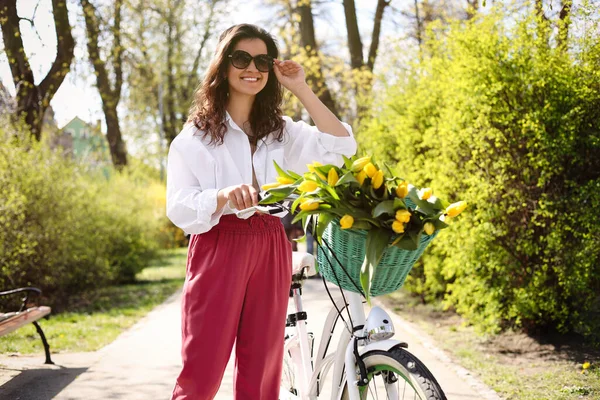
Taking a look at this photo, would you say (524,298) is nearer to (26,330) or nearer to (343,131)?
(343,131)

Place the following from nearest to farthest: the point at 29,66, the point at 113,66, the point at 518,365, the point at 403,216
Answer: the point at 403,216 < the point at 518,365 < the point at 29,66 < the point at 113,66

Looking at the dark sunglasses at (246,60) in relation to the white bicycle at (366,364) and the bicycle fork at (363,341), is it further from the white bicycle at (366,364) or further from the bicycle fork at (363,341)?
the bicycle fork at (363,341)

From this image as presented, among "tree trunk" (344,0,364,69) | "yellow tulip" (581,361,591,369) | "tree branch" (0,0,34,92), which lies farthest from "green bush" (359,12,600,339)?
"tree trunk" (344,0,364,69)

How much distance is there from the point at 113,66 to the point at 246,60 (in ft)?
49.0

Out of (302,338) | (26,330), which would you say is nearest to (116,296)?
(26,330)

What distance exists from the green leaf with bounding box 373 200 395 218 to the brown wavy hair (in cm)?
97

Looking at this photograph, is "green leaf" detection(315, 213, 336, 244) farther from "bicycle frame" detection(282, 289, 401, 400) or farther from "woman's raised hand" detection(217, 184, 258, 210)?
"bicycle frame" detection(282, 289, 401, 400)

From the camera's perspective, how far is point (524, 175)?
6258 mm

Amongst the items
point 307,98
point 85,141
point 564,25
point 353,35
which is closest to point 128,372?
point 307,98

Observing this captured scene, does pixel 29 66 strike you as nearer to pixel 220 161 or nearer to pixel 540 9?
pixel 540 9

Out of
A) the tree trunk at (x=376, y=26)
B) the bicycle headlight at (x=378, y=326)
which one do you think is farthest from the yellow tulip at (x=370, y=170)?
the tree trunk at (x=376, y=26)

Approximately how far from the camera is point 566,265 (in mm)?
6043

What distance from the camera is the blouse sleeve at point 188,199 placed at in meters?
2.87

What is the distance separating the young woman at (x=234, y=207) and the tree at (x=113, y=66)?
994 centimetres
